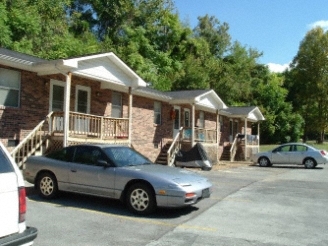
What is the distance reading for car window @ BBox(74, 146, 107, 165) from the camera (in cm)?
884

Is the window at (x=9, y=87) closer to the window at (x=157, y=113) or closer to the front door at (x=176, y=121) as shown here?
the window at (x=157, y=113)

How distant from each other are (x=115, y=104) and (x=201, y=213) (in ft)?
36.7

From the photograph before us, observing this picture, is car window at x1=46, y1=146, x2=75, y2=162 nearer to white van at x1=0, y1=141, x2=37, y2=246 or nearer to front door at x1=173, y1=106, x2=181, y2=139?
white van at x1=0, y1=141, x2=37, y2=246

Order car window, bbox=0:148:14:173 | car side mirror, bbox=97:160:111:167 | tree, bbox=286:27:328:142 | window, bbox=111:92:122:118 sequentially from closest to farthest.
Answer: car window, bbox=0:148:14:173 → car side mirror, bbox=97:160:111:167 → window, bbox=111:92:122:118 → tree, bbox=286:27:328:142

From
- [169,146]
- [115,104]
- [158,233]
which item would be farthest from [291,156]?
[158,233]

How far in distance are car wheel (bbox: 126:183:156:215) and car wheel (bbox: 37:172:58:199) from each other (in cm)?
205

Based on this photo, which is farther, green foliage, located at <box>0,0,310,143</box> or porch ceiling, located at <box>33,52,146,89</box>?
green foliage, located at <box>0,0,310,143</box>

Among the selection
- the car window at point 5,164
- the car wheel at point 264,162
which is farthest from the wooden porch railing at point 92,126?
the car wheel at point 264,162

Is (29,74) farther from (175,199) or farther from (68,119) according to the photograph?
(175,199)

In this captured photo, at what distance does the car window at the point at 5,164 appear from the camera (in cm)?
410

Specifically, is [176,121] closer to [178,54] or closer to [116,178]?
[116,178]

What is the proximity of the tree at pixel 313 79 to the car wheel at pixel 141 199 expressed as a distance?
1844 inches

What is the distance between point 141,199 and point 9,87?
7669mm

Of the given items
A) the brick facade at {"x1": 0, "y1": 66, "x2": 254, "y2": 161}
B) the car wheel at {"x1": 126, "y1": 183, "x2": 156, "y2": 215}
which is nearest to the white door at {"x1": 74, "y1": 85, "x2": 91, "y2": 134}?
the brick facade at {"x1": 0, "y1": 66, "x2": 254, "y2": 161}
